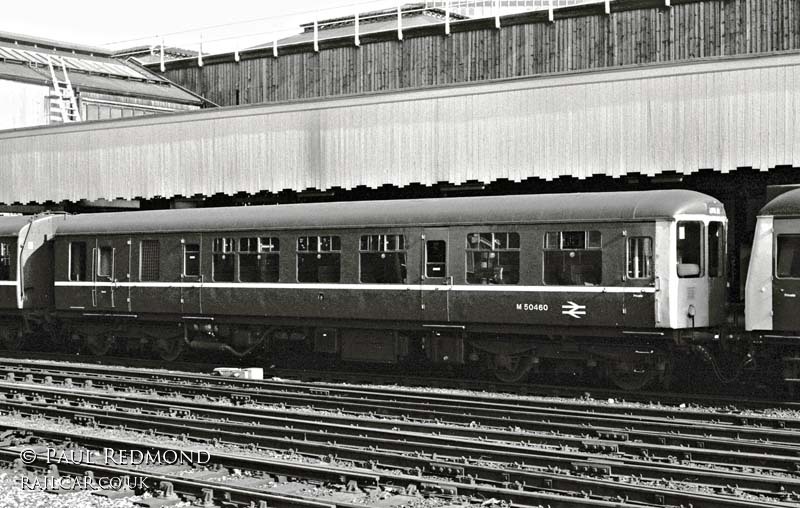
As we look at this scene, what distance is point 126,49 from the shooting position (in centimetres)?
4666

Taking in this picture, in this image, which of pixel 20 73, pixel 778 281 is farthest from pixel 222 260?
pixel 20 73

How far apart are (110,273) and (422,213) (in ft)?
26.7

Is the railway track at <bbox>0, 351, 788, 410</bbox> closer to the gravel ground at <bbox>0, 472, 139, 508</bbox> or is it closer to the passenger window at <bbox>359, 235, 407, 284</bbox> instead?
the passenger window at <bbox>359, 235, 407, 284</bbox>

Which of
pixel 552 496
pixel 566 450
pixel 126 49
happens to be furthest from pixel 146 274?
pixel 126 49

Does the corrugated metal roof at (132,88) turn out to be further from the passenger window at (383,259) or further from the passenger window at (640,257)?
the passenger window at (640,257)

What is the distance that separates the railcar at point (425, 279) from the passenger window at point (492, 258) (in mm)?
22

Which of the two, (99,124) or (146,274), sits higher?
(99,124)

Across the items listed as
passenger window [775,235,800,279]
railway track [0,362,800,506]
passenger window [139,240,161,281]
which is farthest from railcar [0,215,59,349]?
passenger window [775,235,800,279]

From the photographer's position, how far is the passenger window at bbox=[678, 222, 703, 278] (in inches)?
639

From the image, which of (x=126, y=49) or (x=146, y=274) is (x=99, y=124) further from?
(x=126, y=49)

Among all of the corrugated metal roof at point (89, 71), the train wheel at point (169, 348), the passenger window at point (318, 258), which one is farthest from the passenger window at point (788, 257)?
the corrugated metal roof at point (89, 71)

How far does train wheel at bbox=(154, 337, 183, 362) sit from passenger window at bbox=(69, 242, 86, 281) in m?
2.36

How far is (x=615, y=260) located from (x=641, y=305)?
0.82m

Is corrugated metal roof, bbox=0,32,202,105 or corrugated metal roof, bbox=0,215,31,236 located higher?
corrugated metal roof, bbox=0,32,202,105
